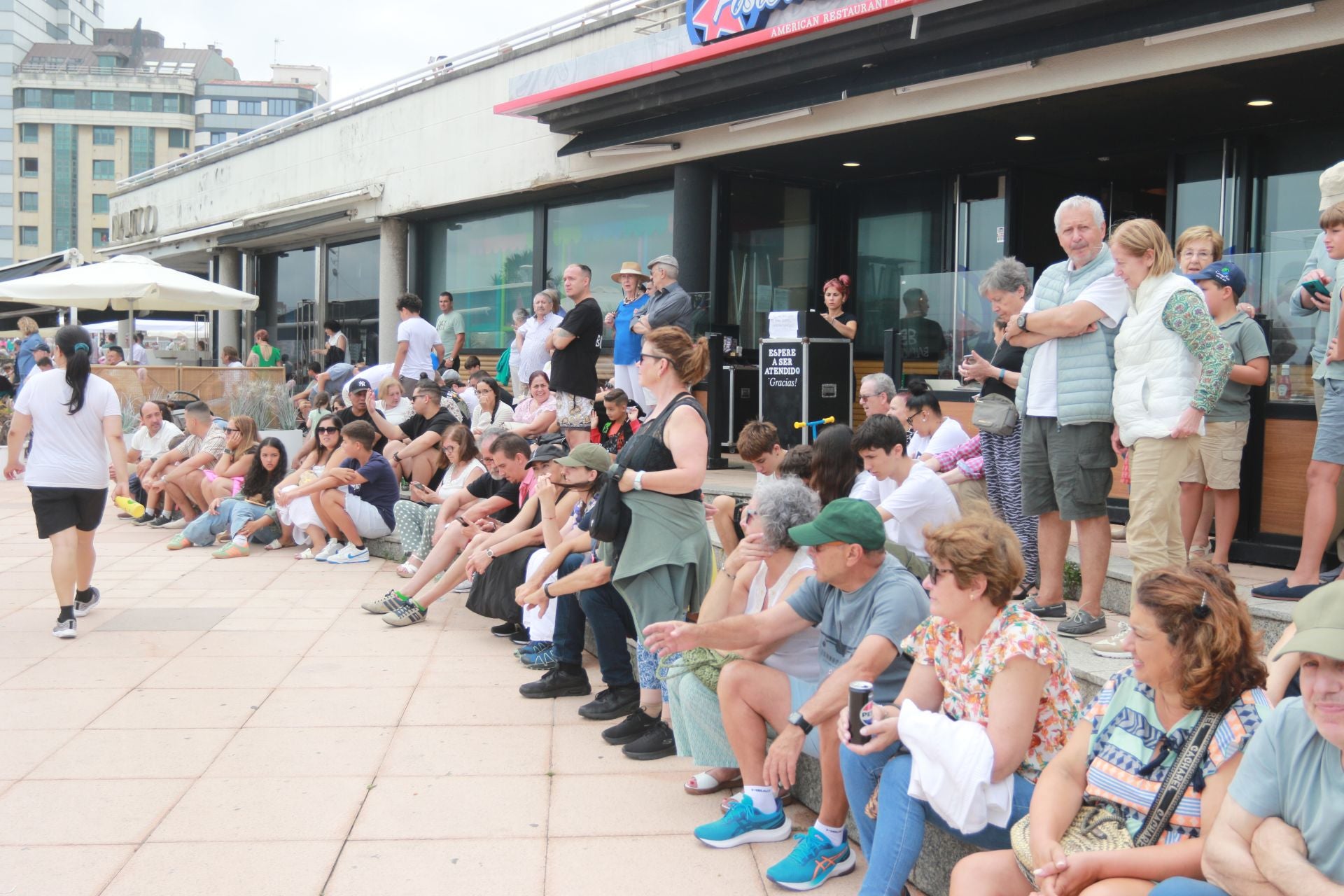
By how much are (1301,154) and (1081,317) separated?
536cm

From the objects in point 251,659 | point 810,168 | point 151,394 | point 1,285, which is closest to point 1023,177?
point 810,168

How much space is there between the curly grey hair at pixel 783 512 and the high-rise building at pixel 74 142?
91994mm

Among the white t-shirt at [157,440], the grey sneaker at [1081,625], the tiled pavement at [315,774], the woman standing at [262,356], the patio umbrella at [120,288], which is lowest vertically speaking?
the tiled pavement at [315,774]

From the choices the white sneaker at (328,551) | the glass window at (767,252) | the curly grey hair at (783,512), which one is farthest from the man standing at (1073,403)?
the glass window at (767,252)

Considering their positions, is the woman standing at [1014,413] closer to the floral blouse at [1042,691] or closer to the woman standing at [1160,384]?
the woman standing at [1160,384]

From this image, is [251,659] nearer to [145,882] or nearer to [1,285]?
[145,882]

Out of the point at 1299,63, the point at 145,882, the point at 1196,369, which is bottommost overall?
the point at 145,882

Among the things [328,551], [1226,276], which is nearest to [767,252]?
[328,551]

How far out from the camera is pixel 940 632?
316 centimetres

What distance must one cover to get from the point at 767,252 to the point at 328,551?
17.9ft

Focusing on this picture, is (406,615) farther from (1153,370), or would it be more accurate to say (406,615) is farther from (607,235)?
(607,235)

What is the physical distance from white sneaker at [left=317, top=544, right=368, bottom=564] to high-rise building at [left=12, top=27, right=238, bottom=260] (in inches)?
3400

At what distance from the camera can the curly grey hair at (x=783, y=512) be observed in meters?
4.02

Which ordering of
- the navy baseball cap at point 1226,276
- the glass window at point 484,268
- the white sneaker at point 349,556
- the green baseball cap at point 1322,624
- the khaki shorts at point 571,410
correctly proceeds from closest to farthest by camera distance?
the green baseball cap at point 1322,624 → the navy baseball cap at point 1226,276 → the khaki shorts at point 571,410 → the white sneaker at point 349,556 → the glass window at point 484,268
